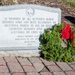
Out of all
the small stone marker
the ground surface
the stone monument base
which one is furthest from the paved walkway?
the ground surface

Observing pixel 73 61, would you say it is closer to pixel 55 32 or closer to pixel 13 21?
pixel 55 32

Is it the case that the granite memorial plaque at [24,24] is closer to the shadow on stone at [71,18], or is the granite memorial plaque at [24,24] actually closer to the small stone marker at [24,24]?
the small stone marker at [24,24]

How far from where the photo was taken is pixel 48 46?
590 cm

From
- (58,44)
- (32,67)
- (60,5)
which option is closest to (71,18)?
(60,5)

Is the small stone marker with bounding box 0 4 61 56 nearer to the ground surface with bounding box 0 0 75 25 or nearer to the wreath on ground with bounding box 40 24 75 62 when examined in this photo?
the wreath on ground with bounding box 40 24 75 62

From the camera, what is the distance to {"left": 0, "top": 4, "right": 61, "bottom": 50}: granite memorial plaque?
233 inches

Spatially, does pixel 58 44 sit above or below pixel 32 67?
above

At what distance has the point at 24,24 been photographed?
598 cm

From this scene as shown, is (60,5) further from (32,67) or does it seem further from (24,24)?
(32,67)

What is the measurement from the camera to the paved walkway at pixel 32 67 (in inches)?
207

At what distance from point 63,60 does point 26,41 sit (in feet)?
2.51

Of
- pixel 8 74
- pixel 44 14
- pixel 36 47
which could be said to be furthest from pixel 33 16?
pixel 8 74

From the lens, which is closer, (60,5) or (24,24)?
(24,24)

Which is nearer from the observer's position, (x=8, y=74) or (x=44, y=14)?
(x=8, y=74)
